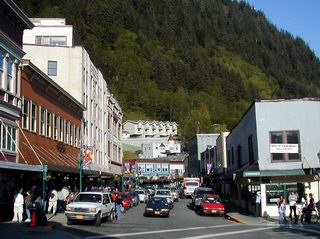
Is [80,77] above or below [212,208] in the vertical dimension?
above

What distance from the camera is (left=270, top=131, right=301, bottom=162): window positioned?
3316 centimetres

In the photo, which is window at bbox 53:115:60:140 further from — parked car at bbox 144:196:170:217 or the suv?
the suv

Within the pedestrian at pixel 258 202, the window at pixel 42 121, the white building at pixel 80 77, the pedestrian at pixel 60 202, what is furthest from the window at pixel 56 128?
the pedestrian at pixel 258 202

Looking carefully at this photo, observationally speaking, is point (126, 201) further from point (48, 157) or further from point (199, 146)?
point (199, 146)

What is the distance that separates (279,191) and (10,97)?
17.5m

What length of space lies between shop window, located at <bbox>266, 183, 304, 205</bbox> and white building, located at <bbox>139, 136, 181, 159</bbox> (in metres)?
110

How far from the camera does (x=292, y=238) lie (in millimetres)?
20531

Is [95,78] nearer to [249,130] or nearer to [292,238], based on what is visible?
[249,130]

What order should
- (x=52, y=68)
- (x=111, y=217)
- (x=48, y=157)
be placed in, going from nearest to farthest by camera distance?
1. (x=111, y=217)
2. (x=48, y=157)
3. (x=52, y=68)

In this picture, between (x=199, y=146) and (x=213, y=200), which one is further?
(x=199, y=146)

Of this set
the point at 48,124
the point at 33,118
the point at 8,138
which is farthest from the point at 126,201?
the point at 8,138

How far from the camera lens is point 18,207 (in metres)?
25.4

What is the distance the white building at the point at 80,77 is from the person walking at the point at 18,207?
22.5 m

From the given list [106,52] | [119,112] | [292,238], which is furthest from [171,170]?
[292,238]
